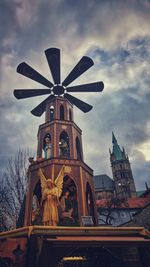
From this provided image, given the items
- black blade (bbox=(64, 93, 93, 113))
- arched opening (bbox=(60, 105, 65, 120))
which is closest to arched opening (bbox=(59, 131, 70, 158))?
arched opening (bbox=(60, 105, 65, 120))

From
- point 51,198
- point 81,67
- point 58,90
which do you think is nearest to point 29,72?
point 58,90

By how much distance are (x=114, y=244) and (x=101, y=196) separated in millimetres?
64022

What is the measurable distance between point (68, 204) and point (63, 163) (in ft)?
7.60

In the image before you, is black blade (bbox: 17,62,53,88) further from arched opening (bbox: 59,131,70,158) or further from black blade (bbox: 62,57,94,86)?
arched opening (bbox: 59,131,70,158)

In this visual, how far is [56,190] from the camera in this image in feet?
31.3

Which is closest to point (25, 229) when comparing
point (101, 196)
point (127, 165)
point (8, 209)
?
point (8, 209)

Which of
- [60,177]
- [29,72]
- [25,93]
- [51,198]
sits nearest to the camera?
[51,198]

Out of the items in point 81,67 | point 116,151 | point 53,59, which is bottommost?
point 81,67

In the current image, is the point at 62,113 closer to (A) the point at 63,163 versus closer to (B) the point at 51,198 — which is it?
(A) the point at 63,163

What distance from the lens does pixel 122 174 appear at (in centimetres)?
7619

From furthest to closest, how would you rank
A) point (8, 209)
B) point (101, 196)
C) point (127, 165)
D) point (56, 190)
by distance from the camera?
point (127, 165) < point (101, 196) < point (8, 209) < point (56, 190)

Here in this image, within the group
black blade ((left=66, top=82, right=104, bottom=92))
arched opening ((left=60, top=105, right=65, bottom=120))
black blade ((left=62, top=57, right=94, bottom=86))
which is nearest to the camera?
black blade ((left=62, top=57, right=94, bottom=86))

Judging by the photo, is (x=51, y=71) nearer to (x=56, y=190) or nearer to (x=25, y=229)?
(x=56, y=190)

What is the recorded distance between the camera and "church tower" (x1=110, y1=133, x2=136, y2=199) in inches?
2758
